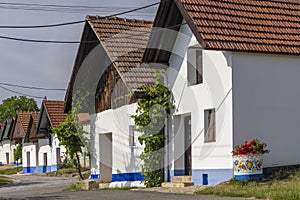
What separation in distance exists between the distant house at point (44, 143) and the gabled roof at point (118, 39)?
18.1 meters

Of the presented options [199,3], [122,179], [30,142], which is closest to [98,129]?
[122,179]

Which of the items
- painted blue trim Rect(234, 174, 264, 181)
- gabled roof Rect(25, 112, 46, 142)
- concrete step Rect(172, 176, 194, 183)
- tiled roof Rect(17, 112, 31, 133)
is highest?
tiled roof Rect(17, 112, 31, 133)

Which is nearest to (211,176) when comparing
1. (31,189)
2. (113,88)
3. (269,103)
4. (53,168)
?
(269,103)

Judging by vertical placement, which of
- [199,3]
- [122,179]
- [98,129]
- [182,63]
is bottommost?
[122,179]

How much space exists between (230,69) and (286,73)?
6.79ft

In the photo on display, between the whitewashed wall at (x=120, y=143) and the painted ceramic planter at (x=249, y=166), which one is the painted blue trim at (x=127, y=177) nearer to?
the whitewashed wall at (x=120, y=143)

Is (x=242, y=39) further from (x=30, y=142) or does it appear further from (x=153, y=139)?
(x=30, y=142)

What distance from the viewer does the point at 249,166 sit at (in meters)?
18.8

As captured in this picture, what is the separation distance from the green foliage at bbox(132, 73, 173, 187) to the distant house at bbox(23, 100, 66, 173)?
2284 cm

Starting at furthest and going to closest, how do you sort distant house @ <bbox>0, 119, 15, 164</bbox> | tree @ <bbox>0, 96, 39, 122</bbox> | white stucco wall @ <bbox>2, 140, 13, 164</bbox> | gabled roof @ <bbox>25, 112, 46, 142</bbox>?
tree @ <bbox>0, 96, 39, 122</bbox> → white stucco wall @ <bbox>2, 140, 13, 164</bbox> → distant house @ <bbox>0, 119, 15, 164</bbox> → gabled roof @ <bbox>25, 112, 46, 142</bbox>

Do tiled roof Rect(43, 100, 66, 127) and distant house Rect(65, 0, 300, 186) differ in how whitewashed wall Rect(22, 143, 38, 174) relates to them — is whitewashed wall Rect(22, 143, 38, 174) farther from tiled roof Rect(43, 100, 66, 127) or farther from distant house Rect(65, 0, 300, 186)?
distant house Rect(65, 0, 300, 186)

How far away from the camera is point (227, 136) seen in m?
20.1

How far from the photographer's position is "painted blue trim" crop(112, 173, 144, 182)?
1000 inches

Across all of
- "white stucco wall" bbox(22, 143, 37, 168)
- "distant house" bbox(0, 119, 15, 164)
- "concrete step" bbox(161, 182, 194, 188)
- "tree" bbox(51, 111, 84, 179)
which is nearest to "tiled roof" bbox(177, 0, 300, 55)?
"concrete step" bbox(161, 182, 194, 188)
